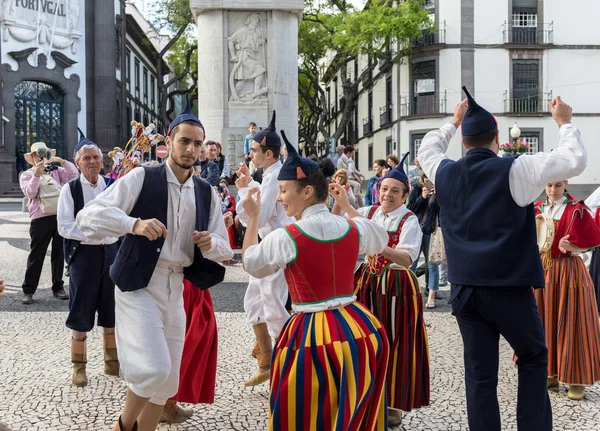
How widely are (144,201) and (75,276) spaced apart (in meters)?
2.12

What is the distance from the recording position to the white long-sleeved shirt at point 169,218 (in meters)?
3.38

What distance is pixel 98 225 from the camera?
339 centimetres

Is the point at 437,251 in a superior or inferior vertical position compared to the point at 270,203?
inferior

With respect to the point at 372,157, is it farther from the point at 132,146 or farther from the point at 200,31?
the point at 132,146

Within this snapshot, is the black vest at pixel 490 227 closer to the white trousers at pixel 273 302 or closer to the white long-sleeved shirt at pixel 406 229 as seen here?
the white long-sleeved shirt at pixel 406 229

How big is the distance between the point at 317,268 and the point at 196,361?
156 cm

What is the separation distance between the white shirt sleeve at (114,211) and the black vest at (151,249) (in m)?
0.04

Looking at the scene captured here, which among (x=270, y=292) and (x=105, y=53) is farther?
(x=105, y=53)

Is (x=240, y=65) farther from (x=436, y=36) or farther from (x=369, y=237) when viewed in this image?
(x=436, y=36)

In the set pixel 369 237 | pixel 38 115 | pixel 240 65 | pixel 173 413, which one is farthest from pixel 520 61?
pixel 369 237

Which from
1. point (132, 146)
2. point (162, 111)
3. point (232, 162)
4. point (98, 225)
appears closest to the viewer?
point (98, 225)

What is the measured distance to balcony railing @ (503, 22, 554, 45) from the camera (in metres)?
32.7

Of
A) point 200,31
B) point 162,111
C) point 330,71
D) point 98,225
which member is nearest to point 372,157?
point 330,71

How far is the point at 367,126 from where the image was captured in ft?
138
